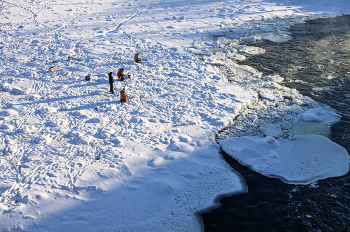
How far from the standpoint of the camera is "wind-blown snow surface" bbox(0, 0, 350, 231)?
18.3ft

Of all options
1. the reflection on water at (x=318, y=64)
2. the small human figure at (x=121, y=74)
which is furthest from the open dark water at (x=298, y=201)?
the small human figure at (x=121, y=74)

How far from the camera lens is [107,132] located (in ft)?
25.2

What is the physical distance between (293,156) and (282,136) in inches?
34.5

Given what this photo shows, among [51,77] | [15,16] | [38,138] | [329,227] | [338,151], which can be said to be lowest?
[329,227]

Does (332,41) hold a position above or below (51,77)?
above

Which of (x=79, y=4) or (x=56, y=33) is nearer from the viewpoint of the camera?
(x=56, y=33)

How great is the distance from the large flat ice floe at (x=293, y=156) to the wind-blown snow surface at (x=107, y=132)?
0.69m

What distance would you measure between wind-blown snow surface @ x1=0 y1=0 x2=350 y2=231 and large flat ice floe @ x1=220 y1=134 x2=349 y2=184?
2.26ft

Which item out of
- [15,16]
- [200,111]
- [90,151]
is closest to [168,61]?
[200,111]

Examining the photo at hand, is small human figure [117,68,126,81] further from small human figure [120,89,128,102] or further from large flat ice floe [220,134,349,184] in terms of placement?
large flat ice floe [220,134,349,184]

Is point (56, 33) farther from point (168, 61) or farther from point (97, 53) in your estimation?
point (168, 61)

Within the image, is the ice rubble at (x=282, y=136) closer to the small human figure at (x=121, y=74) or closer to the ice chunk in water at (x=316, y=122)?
the ice chunk in water at (x=316, y=122)

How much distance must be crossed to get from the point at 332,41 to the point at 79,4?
18727mm

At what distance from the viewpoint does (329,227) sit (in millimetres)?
5180
